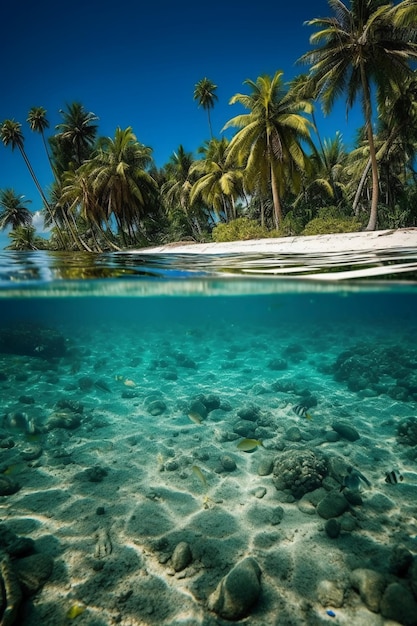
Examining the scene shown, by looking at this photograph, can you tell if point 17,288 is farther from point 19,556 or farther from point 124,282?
point 19,556

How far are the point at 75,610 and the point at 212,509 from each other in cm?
229

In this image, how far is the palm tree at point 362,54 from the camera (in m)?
18.5

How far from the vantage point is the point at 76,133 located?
44.8m

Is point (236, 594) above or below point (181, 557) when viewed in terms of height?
above

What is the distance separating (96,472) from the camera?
5.99 metres

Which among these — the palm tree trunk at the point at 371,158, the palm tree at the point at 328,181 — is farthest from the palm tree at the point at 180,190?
the palm tree trunk at the point at 371,158

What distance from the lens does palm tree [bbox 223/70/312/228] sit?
2348 cm

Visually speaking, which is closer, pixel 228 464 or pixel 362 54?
pixel 228 464

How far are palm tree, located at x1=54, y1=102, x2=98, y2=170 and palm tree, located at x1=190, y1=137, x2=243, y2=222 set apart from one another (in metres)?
21.6

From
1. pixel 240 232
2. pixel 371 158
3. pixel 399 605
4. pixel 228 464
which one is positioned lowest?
pixel 228 464

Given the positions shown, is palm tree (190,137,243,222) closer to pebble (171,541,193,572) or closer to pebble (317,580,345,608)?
pebble (171,541,193,572)

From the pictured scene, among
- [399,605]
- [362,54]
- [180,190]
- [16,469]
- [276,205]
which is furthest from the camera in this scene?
[180,190]

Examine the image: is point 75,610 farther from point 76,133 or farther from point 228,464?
point 76,133

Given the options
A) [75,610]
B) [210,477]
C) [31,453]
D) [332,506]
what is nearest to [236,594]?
[75,610]
